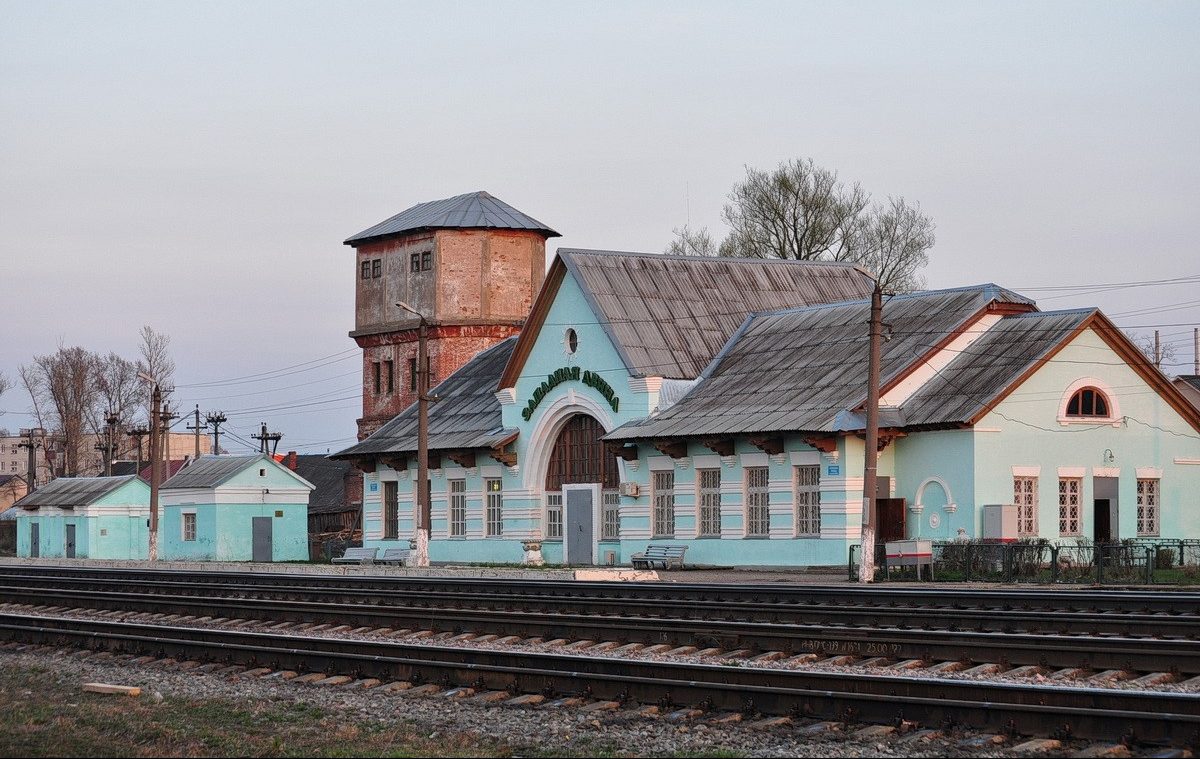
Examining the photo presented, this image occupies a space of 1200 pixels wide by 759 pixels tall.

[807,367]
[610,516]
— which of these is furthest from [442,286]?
[807,367]

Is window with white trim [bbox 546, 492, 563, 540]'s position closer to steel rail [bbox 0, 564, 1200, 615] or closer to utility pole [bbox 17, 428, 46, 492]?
steel rail [bbox 0, 564, 1200, 615]

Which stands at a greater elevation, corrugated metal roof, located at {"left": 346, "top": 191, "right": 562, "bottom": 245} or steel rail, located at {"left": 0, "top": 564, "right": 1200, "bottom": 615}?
corrugated metal roof, located at {"left": 346, "top": 191, "right": 562, "bottom": 245}

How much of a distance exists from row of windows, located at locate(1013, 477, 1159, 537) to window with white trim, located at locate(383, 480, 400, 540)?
21593 millimetres

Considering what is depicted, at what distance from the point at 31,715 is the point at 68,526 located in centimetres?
5695

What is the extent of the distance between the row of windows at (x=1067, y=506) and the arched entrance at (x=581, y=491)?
449 inches

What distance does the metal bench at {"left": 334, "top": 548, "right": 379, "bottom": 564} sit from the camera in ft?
163

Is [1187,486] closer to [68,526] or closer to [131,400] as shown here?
[68,526]

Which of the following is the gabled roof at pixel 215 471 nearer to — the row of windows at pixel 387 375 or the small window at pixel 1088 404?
the row of windows at pixel 387 375

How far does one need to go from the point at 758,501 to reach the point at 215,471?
27.6 meters

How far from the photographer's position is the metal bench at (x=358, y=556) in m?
49.7

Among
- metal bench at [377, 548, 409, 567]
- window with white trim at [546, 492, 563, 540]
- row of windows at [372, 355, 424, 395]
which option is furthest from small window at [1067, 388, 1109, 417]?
row of windows at [372, 355, 424, 395]

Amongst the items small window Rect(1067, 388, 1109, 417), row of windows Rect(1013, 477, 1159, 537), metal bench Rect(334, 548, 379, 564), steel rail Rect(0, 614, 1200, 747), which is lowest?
metal bench Rect(334, 548, 379, 564)

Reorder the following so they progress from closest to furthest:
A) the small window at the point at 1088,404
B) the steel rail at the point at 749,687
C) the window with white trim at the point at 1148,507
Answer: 1. the steel rail at the point at 749,687
2. the small window at the point at 1088,404
3. the window with white trim at the point at 1148,507

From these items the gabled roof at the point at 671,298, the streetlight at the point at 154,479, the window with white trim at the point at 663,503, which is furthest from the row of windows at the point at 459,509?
the streetlight at the point at 154,479
